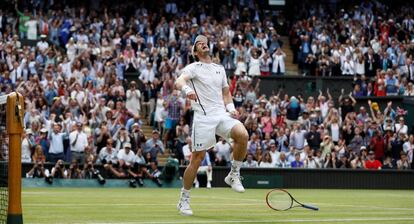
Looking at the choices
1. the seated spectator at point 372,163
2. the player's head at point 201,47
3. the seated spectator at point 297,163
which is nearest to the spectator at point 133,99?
the seated spectator at point 297,163

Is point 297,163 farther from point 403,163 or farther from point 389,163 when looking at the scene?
point 403,163

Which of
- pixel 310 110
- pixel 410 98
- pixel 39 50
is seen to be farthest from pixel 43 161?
pixel 410 98

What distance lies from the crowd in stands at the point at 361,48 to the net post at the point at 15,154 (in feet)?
93.4

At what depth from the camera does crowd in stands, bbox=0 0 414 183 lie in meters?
30.2

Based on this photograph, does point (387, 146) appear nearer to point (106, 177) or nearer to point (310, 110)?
point (310, 110)

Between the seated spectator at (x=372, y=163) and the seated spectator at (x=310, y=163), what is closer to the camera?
the seated spectator at (x=310, y=163)

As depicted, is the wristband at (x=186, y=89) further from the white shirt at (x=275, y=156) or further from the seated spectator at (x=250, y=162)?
the white shirt at (x=275, y=156)

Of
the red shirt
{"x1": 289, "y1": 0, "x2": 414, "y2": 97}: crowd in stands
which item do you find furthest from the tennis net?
{"x1": 289, "y1": 0, "x2": 414, "y2": 97}: crowd in stands

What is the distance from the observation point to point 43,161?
92.8 ft

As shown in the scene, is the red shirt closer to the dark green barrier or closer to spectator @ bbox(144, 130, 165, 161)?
the dark green barrier

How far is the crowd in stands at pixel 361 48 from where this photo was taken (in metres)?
37.5

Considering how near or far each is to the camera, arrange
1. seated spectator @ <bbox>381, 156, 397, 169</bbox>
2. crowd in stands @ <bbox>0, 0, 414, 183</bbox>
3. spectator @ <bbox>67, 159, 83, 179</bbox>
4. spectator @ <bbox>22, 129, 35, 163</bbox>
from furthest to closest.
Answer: seated spectator @ <bbox>381, 156, 397, 169</bbox> → crowd in stands @ <bbox>0, 0, 414, 183</bbox> → spectator @ <bbox>22, 129, 35, 163</bbox> → spectator @ <bbox>67, 159, 83, 179</bbox>

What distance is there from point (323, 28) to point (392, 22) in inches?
130

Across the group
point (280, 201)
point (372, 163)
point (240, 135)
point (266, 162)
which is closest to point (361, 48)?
point (372, 163)
